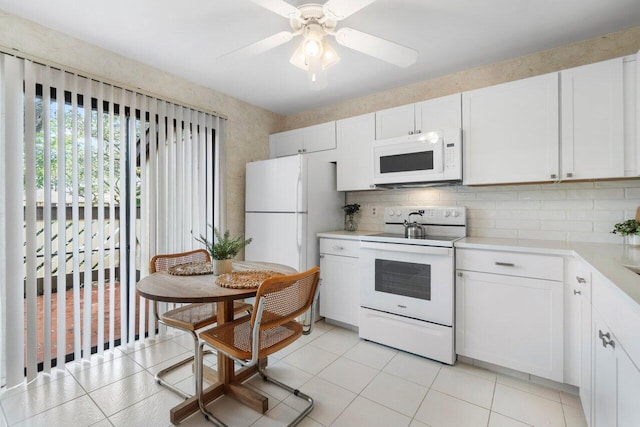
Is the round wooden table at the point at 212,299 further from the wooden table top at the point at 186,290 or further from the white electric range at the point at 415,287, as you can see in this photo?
the white electric range at the point at 415,287

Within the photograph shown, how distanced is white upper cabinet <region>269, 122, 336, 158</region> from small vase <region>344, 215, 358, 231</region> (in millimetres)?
812

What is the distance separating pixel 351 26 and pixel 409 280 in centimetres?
196

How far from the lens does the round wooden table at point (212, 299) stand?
1463 millimetres

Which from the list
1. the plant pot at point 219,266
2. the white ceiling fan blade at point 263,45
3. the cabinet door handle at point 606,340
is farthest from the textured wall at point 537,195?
the plant pot at point 219,266

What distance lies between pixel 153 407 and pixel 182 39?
250 cm

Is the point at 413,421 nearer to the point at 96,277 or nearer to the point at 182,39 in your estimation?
the point at 96,277

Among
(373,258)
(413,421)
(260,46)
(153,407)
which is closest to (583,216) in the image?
(373,258)

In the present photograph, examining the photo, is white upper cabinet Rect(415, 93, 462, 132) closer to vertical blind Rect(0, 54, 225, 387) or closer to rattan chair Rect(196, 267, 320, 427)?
rattan chair Rect(196, 267, 320, 427)

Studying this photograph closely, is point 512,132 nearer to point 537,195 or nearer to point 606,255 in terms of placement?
point 537,195

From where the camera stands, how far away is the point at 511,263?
205 cm

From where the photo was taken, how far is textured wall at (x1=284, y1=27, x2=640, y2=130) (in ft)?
7.15

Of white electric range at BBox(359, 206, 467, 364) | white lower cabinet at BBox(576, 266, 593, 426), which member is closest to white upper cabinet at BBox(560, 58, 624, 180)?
white lower cabinet at BBox(576, 266, 593, 426)

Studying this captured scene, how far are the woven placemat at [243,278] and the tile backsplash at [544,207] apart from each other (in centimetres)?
183

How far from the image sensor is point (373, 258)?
2643 mm
